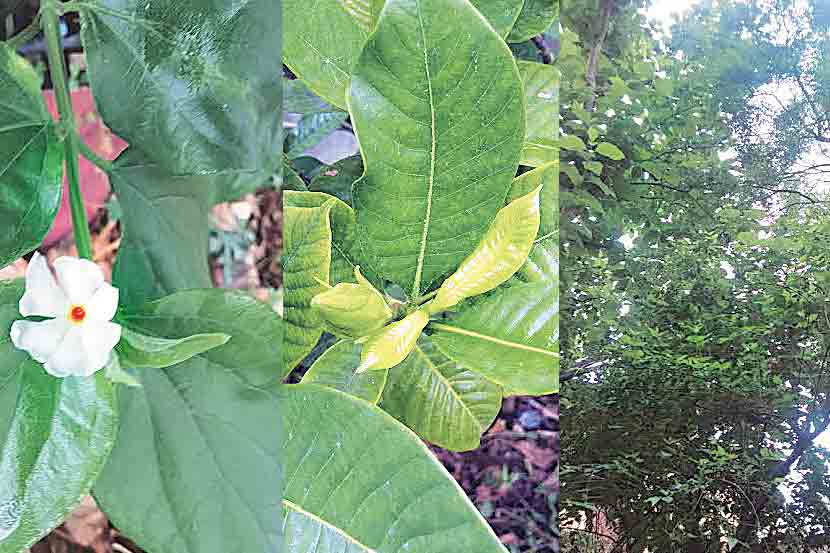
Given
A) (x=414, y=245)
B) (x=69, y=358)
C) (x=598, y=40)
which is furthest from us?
(x=598, y=40)

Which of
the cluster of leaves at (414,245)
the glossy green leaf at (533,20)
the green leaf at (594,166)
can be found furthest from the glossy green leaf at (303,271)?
the green leaf at (594,166)

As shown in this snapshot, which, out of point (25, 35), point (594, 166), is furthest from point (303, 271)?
point (594, 166)

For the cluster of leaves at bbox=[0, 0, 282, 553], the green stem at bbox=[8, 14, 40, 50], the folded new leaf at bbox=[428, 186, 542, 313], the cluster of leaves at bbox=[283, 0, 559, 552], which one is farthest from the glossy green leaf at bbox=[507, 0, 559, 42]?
the green stem at bbox=[8, 14, 40, 50]

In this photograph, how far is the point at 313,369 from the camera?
102cm

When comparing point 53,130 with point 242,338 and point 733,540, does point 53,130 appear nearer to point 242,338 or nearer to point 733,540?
point 242,338

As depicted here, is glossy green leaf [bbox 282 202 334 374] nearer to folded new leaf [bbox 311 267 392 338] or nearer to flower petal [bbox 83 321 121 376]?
folded new leaf [bbox 311 267 392 338]

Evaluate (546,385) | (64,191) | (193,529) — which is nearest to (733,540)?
(546,385)

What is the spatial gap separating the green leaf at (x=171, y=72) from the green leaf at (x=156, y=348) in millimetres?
176

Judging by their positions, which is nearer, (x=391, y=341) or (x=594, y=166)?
(x=391, y=341)

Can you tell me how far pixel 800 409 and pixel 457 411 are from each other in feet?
1.81

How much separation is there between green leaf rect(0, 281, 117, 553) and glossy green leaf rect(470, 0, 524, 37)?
0.62 m

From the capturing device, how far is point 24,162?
29.9 inches

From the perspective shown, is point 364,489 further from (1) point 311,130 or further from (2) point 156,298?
(1) point 311,130

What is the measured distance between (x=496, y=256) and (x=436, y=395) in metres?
0.20
